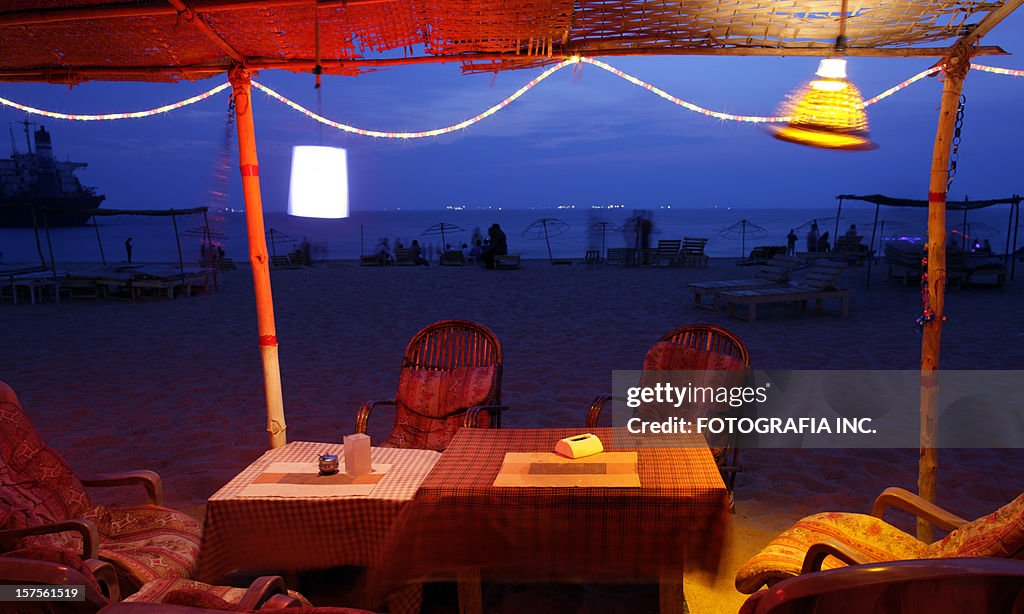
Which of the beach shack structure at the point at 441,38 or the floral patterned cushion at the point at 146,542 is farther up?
the beach shack structure at the point at 441,38

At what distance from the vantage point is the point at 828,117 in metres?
2.41

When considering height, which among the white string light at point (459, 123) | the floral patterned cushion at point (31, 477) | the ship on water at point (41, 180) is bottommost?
the floral patterned cushion at point (31, 477)

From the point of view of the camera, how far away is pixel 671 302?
35.8 ft

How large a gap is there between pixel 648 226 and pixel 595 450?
1687 centimetres

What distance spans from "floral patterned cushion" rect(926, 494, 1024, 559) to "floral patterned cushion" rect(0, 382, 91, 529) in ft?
10.4

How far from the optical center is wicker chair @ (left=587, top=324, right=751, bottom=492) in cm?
364

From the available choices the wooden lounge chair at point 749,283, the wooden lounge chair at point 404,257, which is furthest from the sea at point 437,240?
the wooden lounge chair at point 749,283

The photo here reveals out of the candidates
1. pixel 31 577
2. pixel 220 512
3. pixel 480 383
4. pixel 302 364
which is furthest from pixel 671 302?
pixel 31 577

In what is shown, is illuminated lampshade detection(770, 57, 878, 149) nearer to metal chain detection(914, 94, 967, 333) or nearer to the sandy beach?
metal chain detection(914, 94, 967, 333)

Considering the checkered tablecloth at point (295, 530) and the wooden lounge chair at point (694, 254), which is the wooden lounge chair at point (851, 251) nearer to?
the wooden lounge chair at point (694, 254)

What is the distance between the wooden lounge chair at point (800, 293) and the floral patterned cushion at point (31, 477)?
8.22 meters

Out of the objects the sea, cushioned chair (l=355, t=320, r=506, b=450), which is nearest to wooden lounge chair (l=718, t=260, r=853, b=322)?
cushioned chair (l=355, t=320, r=506, b=450)

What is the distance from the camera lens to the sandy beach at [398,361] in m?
4.04

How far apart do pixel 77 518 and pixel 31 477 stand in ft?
1.78
